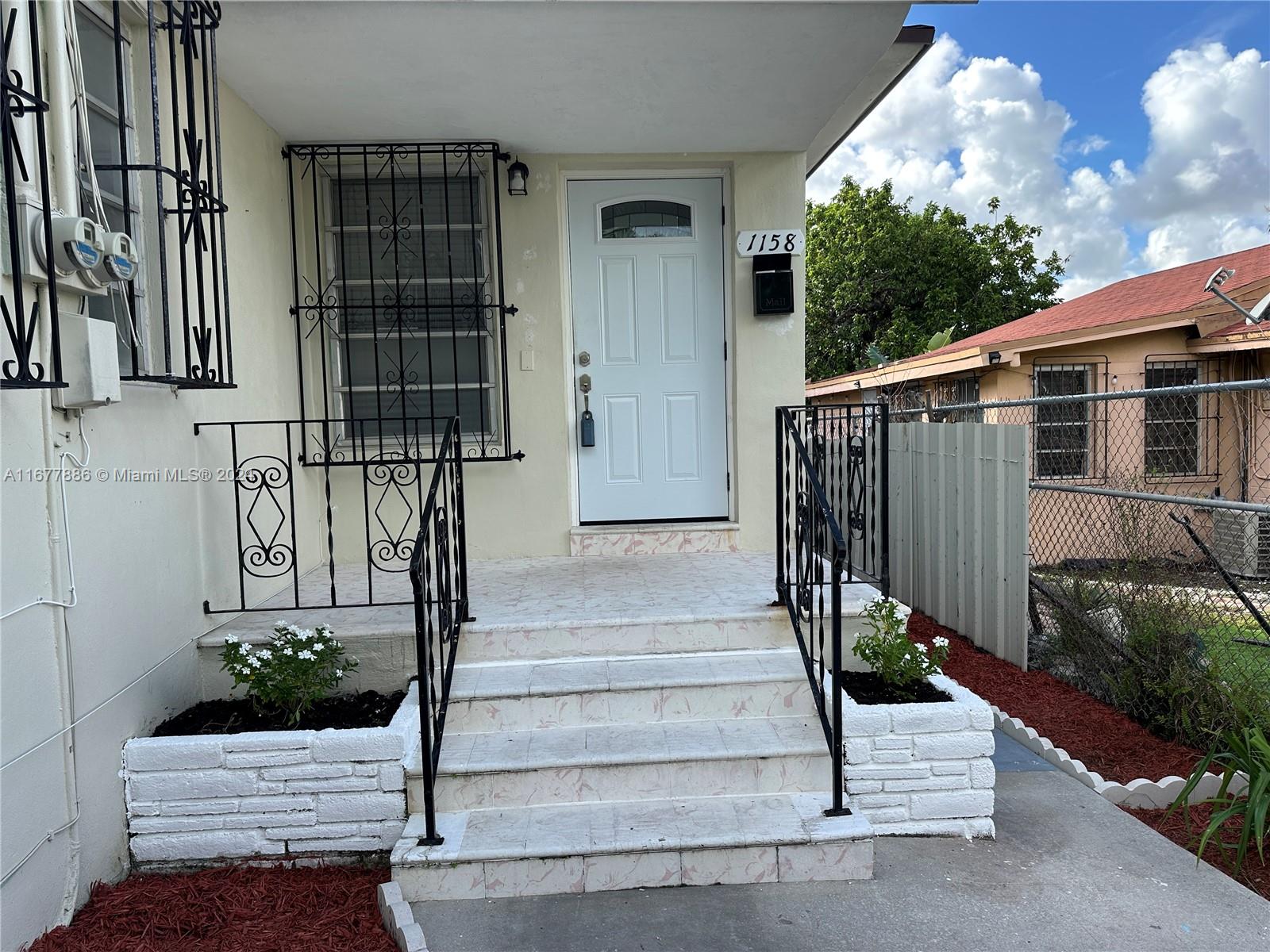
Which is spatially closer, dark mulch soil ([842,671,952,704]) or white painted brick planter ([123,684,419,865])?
white painted brick planter ([123,684,419,865])

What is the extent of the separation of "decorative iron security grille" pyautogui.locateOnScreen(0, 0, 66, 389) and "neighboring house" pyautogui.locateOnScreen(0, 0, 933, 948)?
0.01 meters

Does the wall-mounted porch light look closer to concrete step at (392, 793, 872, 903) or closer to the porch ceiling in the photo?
the porch ceiling

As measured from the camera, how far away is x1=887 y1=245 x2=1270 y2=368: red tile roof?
26.6 ft

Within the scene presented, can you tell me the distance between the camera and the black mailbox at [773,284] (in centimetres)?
462

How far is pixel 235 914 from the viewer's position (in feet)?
7.57

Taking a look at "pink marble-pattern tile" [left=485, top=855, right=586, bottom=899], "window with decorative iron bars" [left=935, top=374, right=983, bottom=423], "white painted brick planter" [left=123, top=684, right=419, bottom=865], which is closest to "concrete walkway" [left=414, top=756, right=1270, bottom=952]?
"pink marble-pattern tile" [left=485, top=855, right=586, bottom=899]

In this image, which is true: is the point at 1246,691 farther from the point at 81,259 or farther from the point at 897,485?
the point at 81,259

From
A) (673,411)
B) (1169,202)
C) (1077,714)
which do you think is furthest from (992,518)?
(1169,202)

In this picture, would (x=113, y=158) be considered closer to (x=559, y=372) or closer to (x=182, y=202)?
(x=182, y=202)

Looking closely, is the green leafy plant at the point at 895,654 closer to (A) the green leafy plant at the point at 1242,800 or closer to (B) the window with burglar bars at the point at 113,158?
(A) the green leafy plant at the point at 1242,800

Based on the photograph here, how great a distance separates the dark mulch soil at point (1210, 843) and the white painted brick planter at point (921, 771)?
579mm

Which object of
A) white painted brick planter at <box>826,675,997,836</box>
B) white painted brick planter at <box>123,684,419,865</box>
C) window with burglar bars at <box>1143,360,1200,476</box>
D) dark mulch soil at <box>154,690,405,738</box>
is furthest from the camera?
window with burglar bars at <box>1143,360,1200,476</box>

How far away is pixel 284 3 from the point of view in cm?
294

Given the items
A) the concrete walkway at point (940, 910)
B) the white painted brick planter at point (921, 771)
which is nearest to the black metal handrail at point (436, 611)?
the concrete walkway at point (940, 910)
